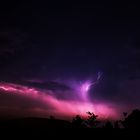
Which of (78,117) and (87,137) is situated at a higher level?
(78,117)

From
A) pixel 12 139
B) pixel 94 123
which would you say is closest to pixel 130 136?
pixel 12 139

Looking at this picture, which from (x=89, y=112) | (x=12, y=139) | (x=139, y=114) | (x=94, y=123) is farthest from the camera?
(x=89, y=112)

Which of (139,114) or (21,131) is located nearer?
(21,131)

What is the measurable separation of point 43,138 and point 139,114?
46.9 m

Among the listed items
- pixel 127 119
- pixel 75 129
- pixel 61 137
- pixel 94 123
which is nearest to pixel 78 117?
pixel 94 123

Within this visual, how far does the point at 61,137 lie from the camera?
36.9 metres

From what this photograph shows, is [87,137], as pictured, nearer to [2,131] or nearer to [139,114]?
[2,131]

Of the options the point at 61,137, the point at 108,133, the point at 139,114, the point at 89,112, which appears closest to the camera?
the point at 61,137

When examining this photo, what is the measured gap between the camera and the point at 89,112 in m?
94.3

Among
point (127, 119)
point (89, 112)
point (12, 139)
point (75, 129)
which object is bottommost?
point (12, 139)

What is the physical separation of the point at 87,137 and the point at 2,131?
492 inches

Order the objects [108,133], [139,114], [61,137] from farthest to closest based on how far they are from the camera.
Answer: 1. [139,114]
2. [108,133]
3. [61,137]

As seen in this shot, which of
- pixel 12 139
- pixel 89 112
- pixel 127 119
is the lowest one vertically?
pixel 12 139

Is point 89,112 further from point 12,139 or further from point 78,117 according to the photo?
point 12,139
